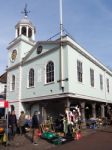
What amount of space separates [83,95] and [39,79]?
4.68m

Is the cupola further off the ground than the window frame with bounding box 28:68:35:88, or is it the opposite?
the cupola

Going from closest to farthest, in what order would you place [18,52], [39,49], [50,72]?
[50,72], [39,49], [18,52]

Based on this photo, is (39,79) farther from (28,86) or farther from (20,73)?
(20,73)

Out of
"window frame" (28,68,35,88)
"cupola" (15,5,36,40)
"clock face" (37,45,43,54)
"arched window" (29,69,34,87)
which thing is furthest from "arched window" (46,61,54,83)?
"cupola" (15,5,36,40)

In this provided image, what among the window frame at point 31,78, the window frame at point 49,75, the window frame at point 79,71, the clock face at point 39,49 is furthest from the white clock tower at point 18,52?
the window frame at point 79,71

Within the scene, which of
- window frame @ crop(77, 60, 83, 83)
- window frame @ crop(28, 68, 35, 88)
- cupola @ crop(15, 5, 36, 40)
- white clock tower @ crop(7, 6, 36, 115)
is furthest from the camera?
cupola @ crop(15, 5, 36, 40)

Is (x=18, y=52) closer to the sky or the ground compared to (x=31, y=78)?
closer to the sky

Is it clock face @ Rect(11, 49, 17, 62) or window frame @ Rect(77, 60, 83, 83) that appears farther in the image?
clock face @ Rect(11, 49, 17, 62)

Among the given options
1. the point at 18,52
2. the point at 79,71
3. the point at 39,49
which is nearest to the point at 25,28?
the point at 18,52

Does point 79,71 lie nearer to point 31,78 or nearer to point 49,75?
point 49,75

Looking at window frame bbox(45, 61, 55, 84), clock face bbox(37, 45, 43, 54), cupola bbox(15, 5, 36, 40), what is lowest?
window frame bbox(45, 61, 55, 84)

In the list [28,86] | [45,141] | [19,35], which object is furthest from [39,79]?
[45,141]

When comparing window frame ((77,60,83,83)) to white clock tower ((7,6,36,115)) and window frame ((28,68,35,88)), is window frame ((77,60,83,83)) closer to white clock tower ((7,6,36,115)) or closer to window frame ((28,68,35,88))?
window frame ((28,68,35,88))

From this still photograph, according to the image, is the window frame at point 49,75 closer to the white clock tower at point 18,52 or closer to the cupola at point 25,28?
the white clock tower at point 18,52
